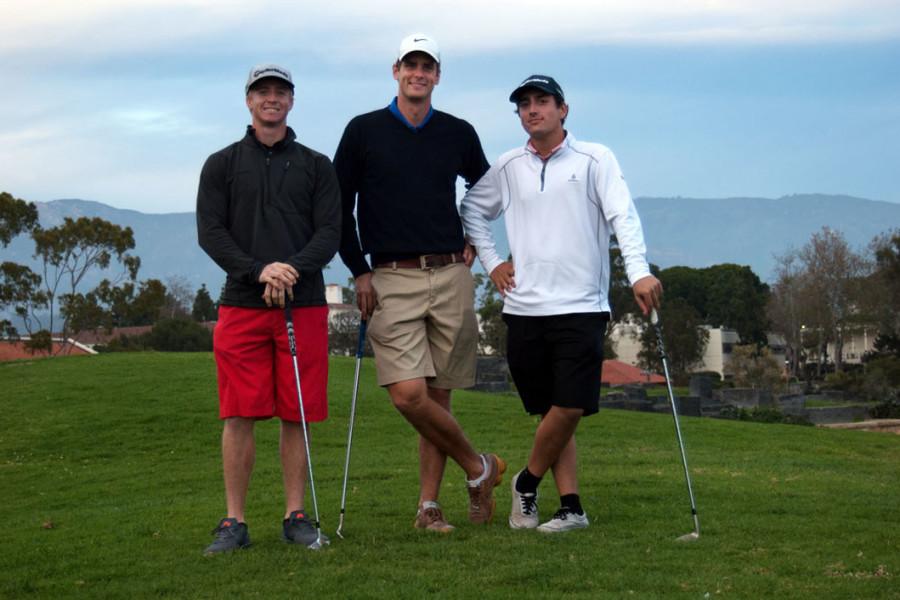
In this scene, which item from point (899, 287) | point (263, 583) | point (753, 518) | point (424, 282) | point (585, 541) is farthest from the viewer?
point (899, 287)

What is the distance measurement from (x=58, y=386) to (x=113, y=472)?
9932 millimetres

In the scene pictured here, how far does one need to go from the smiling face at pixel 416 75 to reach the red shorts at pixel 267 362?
130cm

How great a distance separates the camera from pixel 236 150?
6707 millimetres

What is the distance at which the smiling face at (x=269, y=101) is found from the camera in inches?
262

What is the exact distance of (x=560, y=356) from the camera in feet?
22.6

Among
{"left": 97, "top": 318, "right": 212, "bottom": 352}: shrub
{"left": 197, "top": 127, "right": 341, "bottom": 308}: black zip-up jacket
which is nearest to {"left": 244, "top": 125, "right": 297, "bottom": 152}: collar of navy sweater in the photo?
{"left": 197, "top": 127, "right": 341, "bottom": 308}: black zip-up jacket

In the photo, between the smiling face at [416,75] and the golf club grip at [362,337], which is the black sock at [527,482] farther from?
the smiling face at [416,75]

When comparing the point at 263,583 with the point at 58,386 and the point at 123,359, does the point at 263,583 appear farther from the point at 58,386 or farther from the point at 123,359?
the point at 123,359

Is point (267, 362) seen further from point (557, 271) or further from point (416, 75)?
point (416, 75)

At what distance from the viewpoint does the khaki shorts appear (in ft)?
22.7

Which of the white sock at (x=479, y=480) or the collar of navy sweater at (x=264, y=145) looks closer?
the collar of navy sweater at (x=264, y=145)

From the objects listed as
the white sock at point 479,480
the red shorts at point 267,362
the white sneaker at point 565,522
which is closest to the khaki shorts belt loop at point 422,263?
the red shorts at point 267,362

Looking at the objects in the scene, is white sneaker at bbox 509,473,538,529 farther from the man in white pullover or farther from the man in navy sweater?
the man in navy sweater

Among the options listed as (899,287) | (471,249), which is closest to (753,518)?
(471,249)
